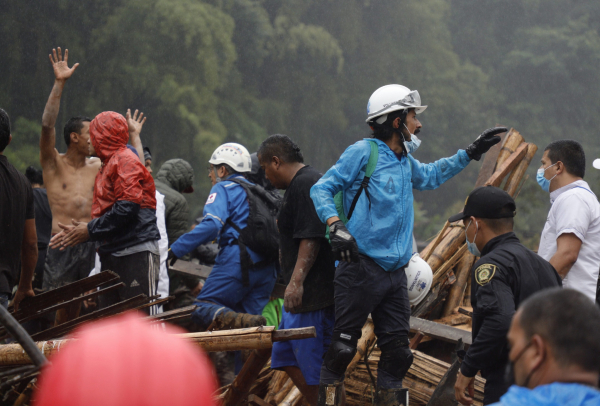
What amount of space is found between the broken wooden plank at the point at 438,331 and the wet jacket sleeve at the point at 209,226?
5.83 feet

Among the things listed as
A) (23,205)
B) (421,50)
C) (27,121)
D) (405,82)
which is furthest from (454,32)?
(23,205)

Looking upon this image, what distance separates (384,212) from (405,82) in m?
38.2

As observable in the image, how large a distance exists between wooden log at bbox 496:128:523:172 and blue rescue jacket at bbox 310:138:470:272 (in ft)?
10.4

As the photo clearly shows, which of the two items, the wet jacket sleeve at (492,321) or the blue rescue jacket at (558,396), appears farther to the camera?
the wet jacket sleeve at (492,321)

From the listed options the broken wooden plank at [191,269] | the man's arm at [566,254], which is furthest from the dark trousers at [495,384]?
the broken wooden plank at [191,269]

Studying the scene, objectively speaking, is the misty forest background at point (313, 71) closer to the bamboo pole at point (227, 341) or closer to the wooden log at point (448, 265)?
the wooden log at point (448, 265)

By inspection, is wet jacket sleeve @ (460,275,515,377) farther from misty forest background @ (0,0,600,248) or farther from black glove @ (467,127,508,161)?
misty forest background @ (0,0,600,248)

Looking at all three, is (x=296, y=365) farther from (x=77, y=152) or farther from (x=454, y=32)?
(x=454, y=32)

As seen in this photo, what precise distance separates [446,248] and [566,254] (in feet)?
6.79

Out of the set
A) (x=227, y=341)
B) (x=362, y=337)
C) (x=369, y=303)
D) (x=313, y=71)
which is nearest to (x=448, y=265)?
(x=362, y=337)

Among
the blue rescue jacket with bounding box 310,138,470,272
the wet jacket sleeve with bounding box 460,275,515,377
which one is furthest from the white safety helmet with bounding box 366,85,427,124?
the wet jacket sleeve with bounding box 460,275,515,377

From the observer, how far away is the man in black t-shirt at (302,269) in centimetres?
353

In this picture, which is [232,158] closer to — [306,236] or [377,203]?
[306,236]

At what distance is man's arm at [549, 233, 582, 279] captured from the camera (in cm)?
352
